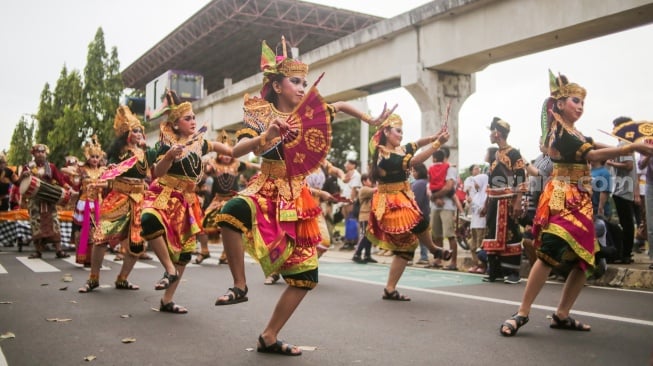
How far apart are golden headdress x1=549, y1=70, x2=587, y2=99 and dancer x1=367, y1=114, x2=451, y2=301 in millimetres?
1592

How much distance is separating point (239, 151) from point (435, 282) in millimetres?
4889

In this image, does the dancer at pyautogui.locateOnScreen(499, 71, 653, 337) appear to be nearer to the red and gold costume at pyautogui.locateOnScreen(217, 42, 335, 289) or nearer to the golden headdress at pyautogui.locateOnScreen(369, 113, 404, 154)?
the red and gold costume at pyautogui.locateOnScreen(217, 42, 335, 289)

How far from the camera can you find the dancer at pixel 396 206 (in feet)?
21.5

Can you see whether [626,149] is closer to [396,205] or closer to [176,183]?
[396,205]

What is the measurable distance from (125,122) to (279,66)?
3581 mm

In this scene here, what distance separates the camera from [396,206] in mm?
6590

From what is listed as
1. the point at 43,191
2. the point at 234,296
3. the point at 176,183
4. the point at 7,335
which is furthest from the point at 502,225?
the point at 43,191

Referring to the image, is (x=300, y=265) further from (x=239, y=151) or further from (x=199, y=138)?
(x=199, y=138)

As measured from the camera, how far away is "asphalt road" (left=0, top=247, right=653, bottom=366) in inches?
159

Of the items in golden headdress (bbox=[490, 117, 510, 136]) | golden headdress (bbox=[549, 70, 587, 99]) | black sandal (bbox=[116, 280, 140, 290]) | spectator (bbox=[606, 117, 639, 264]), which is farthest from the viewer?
spectator (bbox=[606, 117, 639, 264])

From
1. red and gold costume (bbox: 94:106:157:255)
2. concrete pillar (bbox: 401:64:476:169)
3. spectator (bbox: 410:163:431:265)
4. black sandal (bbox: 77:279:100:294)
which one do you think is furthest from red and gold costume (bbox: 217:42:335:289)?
concrete pillar (bbox: 401:64:476:169)

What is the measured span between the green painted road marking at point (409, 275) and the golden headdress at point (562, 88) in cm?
343

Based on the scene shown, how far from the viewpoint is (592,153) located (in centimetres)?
466

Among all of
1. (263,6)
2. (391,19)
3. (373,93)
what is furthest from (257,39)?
(391,19)
